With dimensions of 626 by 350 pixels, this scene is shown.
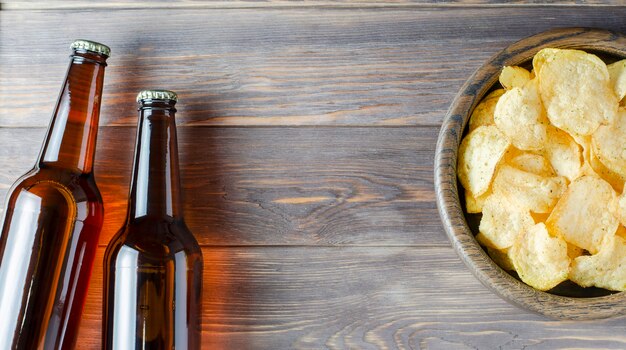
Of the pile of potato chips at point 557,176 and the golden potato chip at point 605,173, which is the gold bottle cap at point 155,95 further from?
the golden potato chip at point 605,173

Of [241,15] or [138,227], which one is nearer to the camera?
[138,227]

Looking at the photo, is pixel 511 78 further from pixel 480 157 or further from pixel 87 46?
pixel 87 46

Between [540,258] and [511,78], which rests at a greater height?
[511,78]

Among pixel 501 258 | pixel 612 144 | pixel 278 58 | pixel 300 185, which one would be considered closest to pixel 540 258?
pixel 501 258

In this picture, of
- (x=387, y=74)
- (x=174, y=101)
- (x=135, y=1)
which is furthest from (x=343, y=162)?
(x=135, y=1)

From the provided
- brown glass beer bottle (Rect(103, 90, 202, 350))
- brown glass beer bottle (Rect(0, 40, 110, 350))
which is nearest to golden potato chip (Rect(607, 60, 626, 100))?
brown glass beer bottle (Rect(103, 90, 202, 350))

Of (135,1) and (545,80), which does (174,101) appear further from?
(545,80)
